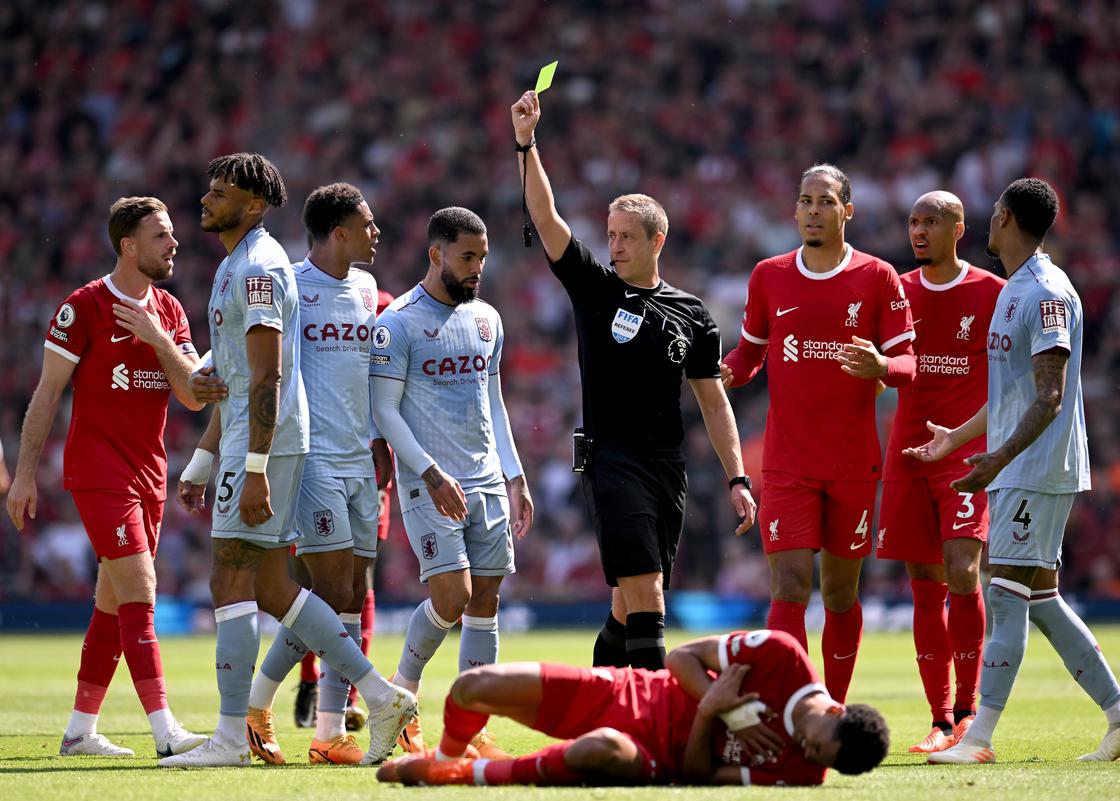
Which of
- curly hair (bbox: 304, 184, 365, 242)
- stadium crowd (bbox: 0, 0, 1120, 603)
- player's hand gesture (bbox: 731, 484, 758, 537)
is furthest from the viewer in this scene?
stadium crowd (bbox: 0, 0, 1120, 603)

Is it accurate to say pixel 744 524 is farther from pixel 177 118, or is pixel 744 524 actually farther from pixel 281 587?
pixel 177 118

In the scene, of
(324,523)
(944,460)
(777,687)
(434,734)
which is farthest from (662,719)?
(434,734)

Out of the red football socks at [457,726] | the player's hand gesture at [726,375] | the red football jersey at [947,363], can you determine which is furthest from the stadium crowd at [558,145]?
the red football socks at [457,726]

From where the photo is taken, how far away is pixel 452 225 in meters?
8.65

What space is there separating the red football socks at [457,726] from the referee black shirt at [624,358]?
2.04 m

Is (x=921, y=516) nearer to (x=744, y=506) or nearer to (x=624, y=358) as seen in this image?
(x=744, y=506)

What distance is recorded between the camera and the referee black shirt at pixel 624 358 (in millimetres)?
8086

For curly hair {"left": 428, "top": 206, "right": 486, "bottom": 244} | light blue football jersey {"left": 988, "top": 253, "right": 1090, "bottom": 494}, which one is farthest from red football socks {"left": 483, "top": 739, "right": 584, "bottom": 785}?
curly hair {"left": 428, "top": 206, "right": 486, "bottom": 244}

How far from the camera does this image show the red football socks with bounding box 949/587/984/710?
9047 mm

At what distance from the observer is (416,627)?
854 cm

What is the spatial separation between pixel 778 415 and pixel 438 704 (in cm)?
479

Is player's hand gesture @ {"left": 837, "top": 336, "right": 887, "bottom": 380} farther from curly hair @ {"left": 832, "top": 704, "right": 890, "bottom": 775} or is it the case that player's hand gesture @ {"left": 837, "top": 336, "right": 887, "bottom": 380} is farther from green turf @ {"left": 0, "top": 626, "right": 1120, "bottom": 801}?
curly hair @ {"left": 832, "top": 704, "right": 890, "bottom": 775}

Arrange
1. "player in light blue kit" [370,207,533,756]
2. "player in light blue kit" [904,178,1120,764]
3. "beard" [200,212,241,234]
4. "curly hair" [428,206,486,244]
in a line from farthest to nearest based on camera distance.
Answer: "curly hair" [428,206,486,244], "player in light blue kit" [370,207,533,756], "player in light blue kit" [904,178,1120,764], "beard" [200,212,241,234]

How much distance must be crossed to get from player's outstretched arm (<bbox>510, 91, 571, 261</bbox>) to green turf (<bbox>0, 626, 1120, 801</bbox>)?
9.22ft
